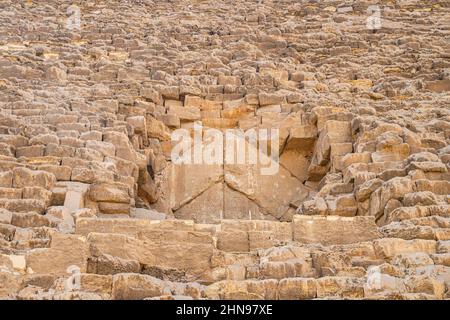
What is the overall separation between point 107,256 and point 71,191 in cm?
189

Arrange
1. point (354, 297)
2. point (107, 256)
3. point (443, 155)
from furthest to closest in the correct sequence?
point (443, 155) < point (107, 256) < point (354, 297)

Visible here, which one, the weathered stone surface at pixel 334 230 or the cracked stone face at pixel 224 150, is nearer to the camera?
the cracked stone face at pixel 224 150

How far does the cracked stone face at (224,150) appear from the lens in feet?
18.0

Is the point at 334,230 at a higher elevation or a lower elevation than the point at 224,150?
lower

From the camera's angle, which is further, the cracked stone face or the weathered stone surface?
the weathered stone surface

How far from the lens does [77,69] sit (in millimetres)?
11062

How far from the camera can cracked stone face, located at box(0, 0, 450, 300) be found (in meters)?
5.48

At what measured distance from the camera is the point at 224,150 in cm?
962

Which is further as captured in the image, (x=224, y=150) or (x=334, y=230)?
(x=224, y=150)

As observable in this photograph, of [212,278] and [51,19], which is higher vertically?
[51,19]
